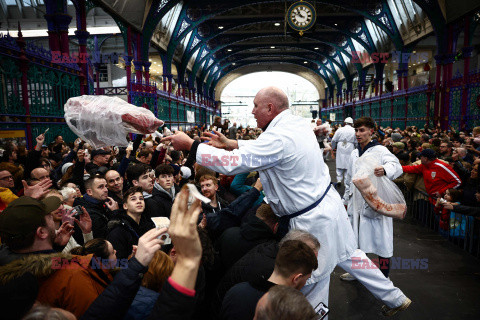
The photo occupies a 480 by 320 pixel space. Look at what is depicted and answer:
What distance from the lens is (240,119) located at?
178 feet

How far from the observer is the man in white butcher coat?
8.27 feet

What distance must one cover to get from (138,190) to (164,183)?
31.5 inches

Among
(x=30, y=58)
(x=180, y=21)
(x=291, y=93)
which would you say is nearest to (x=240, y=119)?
(x=291, y=93)

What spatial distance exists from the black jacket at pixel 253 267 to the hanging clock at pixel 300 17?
1383 cm

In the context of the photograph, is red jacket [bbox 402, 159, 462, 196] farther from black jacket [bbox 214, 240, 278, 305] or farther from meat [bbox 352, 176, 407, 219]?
black jacket [bbox 214, 240, 278, 305]

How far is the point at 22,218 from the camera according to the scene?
6.88 ft

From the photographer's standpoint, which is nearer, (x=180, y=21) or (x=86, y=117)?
(x=86, y=117)

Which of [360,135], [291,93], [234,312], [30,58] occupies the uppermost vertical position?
[291,93]

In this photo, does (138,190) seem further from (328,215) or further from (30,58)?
(30,58)

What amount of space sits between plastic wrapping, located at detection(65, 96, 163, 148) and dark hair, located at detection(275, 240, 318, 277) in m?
1.53

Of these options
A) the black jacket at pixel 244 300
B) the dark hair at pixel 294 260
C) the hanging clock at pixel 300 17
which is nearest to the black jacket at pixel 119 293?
the black jacket at pixel 244 300

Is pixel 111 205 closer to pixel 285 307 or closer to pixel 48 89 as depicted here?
pixel 285 307

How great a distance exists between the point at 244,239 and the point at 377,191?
196 cm

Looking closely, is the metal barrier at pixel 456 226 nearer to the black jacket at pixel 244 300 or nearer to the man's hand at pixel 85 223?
the black jacket at pixel 244 300
